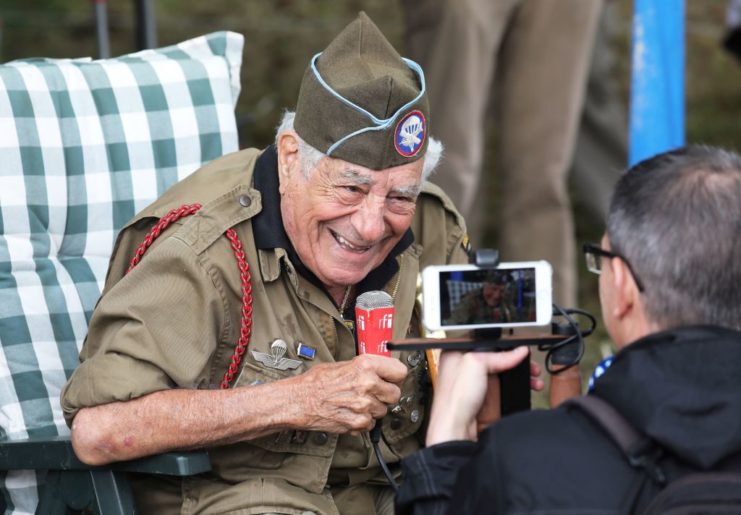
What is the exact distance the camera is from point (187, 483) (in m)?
2.84

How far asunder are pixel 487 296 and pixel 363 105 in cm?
65

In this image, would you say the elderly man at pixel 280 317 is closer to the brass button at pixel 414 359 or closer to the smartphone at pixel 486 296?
the brass button at pixel 414 359

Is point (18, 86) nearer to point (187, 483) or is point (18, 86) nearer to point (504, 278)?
point (187, 483)

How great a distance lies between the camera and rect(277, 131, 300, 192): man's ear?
2.88 metres

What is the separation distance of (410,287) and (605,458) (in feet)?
3.78

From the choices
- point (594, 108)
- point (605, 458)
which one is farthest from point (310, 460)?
point (594, 108)

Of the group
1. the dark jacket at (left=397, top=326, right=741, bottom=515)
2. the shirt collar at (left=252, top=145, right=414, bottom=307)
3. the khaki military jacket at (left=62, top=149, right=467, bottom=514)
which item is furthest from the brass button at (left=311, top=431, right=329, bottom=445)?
the dark jacket at (left=397, top=326, right=741, bottom=515)

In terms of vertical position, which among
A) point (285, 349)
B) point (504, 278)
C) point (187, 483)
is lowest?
point (187, 483)

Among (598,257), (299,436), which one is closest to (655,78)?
(299,436)

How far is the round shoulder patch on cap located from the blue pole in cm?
204

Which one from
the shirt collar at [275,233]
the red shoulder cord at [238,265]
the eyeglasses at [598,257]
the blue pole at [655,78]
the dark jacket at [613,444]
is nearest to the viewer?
the dark jacket at [613,444]

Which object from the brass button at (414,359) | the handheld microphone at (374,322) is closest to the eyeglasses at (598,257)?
the handheld microphone at (374,322)

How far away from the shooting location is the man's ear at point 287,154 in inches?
113

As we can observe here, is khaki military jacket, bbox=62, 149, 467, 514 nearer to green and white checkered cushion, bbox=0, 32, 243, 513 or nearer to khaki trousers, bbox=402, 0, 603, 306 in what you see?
green and white checkered cushion, bbox=0, 32, 243, 513
